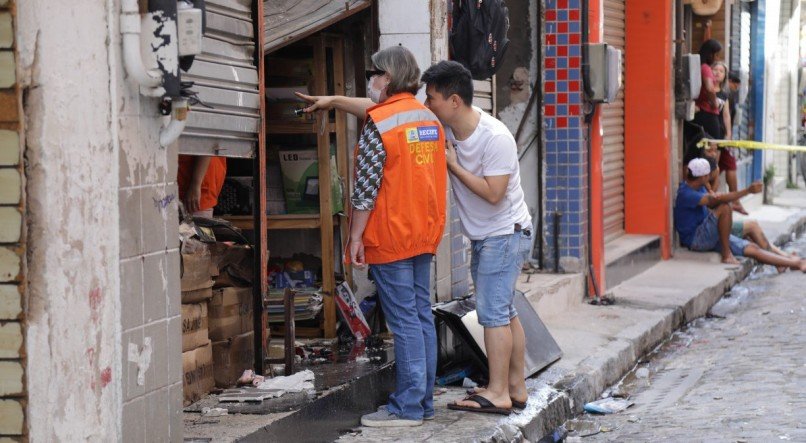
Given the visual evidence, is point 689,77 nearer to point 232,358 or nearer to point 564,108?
point 564,108

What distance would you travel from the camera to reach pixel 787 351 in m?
9.76

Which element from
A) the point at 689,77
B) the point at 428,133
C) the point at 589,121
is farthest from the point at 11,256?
the point at 689,77

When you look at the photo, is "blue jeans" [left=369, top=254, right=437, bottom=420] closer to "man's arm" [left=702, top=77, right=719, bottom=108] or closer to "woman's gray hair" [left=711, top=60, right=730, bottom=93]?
"man's arm" [left=702, top=77, right=719, bottom=108]

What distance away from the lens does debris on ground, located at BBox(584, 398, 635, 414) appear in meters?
8.22

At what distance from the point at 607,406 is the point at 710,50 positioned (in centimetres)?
938

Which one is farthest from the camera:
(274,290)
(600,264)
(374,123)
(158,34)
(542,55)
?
(600,264)

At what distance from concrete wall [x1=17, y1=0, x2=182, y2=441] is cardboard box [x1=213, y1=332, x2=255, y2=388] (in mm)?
1329

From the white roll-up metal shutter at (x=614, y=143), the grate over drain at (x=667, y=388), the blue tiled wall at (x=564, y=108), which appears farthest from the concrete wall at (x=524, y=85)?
the white roll-up metal shutter at (x=614, y=143)

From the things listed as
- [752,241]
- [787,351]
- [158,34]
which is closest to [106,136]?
[158,34]

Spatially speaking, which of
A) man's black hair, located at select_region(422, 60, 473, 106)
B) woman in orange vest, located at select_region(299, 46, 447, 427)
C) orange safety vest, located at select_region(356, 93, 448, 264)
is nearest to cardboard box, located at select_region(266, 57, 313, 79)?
woman in orange vest, located at select_region(299, 46, 447, 427)

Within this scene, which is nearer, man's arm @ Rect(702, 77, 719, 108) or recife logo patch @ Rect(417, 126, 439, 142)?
recife logo patch @ Rect(417, 126, 439, 142)

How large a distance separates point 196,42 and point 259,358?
2388 millimetres

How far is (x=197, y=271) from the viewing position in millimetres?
6258

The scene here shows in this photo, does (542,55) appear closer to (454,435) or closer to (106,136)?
(454,435)
